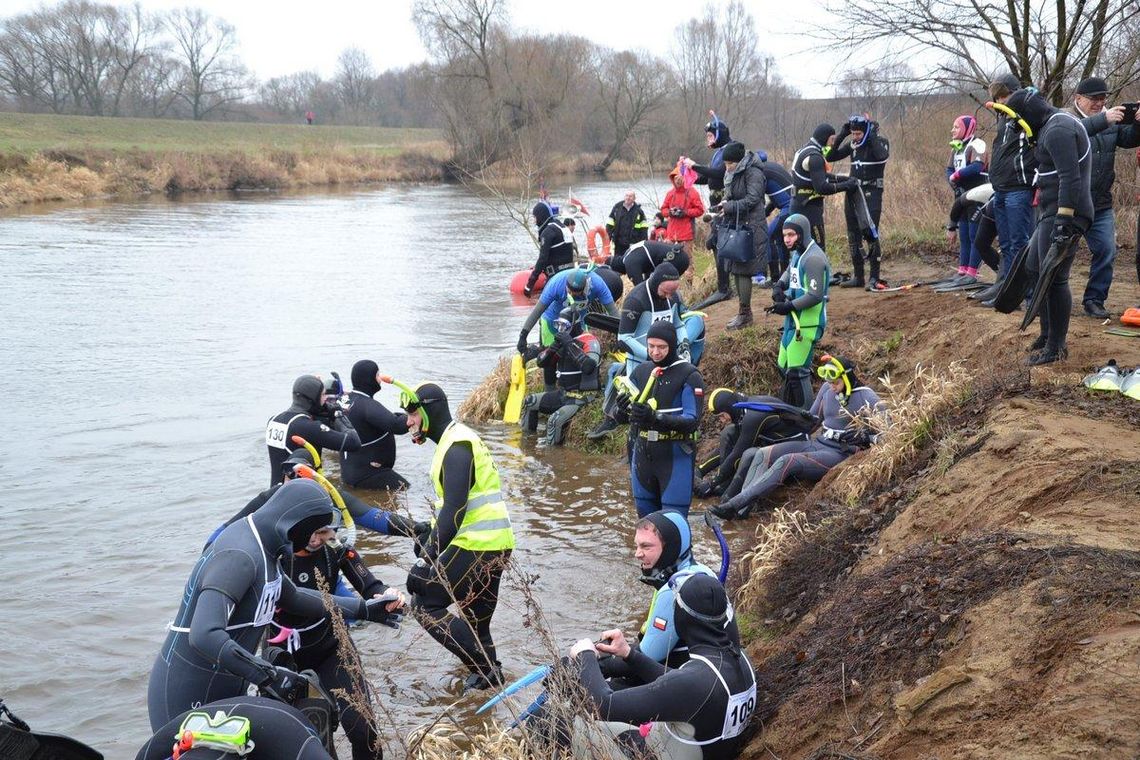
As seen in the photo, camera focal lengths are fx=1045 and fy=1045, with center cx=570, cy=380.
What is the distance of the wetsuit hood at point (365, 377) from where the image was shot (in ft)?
29.3

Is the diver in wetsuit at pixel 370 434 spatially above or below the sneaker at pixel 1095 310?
below

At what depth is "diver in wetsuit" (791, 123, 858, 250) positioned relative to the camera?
11625mm

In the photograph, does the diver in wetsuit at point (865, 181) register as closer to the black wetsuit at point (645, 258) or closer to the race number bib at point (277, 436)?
the black wetsuit at point (645, 258)

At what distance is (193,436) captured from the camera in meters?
12.6

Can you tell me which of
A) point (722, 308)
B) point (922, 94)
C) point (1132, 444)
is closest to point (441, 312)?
point (722, 308)

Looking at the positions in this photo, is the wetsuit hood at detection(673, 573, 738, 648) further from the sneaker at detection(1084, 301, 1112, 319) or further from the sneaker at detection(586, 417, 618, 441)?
the sneaker at detection(586, 417, 618, 441)

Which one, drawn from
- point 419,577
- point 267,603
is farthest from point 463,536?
point 267,603

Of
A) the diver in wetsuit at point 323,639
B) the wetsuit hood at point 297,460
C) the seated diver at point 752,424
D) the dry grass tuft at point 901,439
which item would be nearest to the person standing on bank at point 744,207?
the seated diver at point 752,424

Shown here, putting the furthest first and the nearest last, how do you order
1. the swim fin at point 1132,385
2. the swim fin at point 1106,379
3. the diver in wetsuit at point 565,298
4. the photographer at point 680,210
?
the photographer at point 680,210, the diver in wetsuit at point 565,298, the swim fin at point 1106,379, the swim fin at point 1132,385

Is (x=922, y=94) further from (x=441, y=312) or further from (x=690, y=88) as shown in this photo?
(x=690, y=88)

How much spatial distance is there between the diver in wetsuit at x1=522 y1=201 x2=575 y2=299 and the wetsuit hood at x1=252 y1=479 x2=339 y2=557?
8.45 metres

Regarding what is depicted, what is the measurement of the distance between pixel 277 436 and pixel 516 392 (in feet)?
15.4

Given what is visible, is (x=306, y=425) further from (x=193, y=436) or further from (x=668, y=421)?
(x=193, y=436)

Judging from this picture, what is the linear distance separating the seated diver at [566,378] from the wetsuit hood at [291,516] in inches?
270
